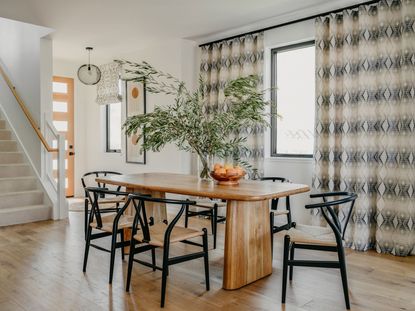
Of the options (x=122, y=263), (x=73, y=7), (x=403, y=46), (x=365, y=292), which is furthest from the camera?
(x=73, y=7)

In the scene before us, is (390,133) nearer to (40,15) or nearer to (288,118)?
(288,118)

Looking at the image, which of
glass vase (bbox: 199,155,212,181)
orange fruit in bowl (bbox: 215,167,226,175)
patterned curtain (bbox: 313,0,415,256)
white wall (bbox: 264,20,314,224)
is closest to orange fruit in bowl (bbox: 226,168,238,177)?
orange fruit in bowl (bbox: 215,167,226,175)

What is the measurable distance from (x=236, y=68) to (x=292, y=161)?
1.49 m

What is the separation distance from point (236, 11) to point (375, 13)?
1.52 metres

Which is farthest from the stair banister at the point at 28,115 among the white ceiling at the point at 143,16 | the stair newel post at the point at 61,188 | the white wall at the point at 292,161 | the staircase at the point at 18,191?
the white wall at the point at 292,161

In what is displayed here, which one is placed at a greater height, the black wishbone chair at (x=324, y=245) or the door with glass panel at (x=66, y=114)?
the door with glass panel at (x=66, y=114)

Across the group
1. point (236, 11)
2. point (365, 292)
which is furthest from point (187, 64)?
point (365, 292)

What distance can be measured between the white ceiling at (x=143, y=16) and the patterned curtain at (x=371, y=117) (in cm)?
45

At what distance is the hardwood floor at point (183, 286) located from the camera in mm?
2625

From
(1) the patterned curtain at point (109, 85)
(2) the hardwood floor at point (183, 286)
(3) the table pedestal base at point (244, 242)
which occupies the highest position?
(1) the patterned curtain at point (109, 85)

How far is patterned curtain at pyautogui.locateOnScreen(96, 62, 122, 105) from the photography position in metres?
6.77

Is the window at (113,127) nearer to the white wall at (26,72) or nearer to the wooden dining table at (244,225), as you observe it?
the white wall at (26,72)

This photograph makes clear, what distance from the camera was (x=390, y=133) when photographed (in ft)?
12.5

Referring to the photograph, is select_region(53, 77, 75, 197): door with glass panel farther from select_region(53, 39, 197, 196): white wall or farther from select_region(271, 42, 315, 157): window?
select_region(271, 42, 315, 157): window
